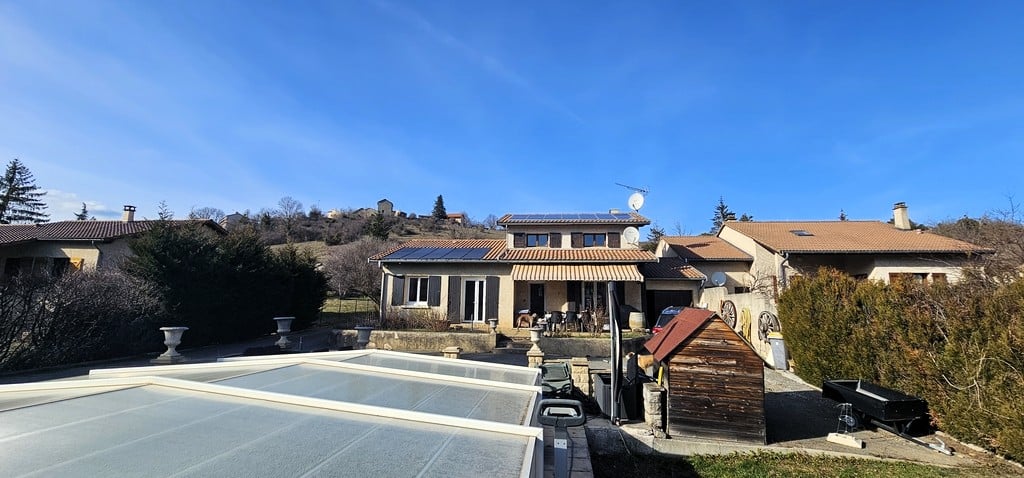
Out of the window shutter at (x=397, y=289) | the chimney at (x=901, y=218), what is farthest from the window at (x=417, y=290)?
the chimney at (x=901, y=218)

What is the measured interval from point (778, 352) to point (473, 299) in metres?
15.1

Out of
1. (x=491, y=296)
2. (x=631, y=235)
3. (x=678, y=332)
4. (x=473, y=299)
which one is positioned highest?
(x=631, y=235)

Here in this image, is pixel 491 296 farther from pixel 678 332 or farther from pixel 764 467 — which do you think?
pixel 764 467

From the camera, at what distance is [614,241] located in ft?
81.8

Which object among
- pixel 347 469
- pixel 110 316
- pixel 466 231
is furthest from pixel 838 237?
pixel 466 231

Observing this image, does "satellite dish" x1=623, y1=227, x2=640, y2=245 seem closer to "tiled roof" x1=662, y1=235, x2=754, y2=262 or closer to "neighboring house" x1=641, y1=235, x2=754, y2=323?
"neighboring house" x1=641, y1=235, x2=754, y2=323

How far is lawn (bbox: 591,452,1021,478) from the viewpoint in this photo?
7.26 m

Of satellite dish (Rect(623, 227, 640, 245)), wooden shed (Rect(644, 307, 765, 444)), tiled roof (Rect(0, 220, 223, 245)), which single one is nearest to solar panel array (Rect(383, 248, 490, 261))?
satellite dish (Rect(623, 227, 640, 245))

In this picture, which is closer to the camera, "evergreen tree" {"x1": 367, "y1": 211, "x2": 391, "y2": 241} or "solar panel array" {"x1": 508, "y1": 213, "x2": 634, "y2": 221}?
"solar panel array" {"x1": 508, "y1": 213, "x2": 634, "y2": 221}

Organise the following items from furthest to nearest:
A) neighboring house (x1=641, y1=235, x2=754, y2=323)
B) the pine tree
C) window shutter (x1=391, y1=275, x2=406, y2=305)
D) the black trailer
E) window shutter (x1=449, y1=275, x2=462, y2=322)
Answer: the pine tree < neighboring house (x1=641, y1=235, x2=754, y2=323) < window shutter (x1=391, y1=275, x2=406, y2=305) < window shutter (x1=449, y1=275, x2=462, y2=322) < the black trailer

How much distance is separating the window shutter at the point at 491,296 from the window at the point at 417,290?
3744 millimetres

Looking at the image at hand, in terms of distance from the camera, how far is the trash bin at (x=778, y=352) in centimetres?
1568

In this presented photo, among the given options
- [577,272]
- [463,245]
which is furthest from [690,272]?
[463,245]

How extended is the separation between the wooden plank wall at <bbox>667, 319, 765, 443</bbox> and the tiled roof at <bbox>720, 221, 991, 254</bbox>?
1845 centimetres
